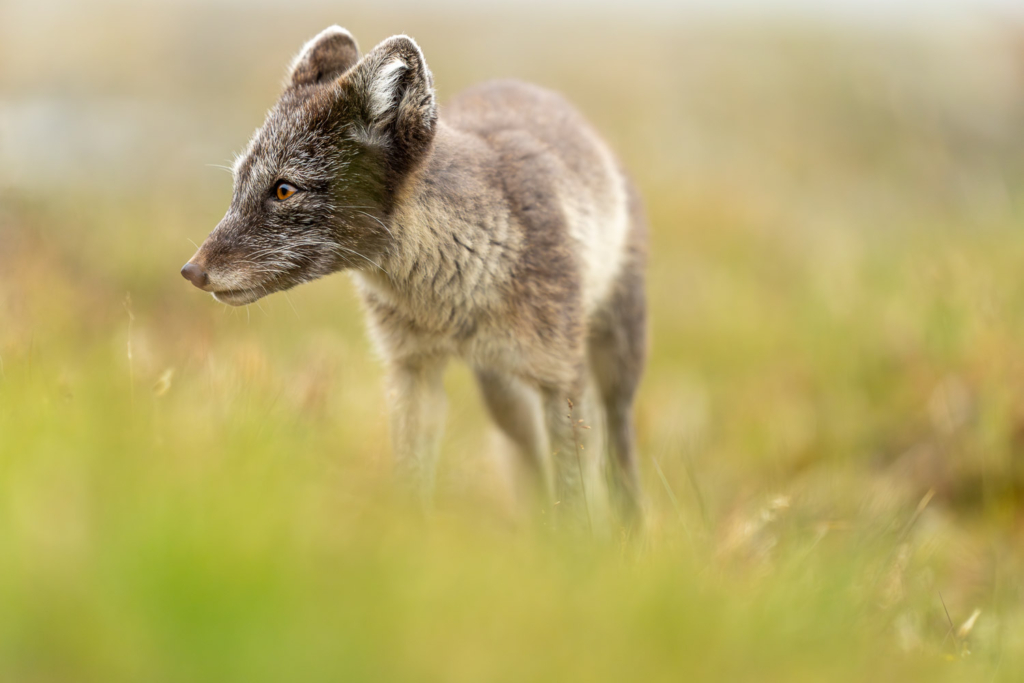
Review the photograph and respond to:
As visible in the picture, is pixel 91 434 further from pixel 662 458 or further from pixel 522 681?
pixel 662 458

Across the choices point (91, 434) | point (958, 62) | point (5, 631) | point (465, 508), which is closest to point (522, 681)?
point (5, 631)

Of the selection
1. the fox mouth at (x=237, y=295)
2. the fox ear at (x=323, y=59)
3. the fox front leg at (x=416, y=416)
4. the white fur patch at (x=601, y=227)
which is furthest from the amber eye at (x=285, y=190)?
the white fur patch at (x=601, y=227)

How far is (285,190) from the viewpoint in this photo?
3715mm

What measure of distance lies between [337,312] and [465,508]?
18.3ft

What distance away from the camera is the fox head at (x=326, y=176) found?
361cm

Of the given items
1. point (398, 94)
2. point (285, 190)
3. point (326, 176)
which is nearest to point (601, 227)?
point (398, 94)

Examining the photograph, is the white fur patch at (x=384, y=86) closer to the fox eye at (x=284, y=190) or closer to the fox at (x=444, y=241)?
the fox at (x=444, y=241)

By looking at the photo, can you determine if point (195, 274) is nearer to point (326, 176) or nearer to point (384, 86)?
point (326, 176)

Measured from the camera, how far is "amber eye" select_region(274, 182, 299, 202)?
3.71 metres

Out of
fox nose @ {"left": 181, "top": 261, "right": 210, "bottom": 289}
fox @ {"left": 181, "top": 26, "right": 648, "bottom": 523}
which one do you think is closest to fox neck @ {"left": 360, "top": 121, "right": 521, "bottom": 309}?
fox @ {"left": 181, "top": 26, "right": 648, "bottom": 523}

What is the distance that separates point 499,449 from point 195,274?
99.1 inches

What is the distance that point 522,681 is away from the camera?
1.84 meters

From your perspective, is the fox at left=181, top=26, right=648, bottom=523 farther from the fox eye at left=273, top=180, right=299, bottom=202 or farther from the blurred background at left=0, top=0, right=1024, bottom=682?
the blurred background at left=0, top=0, right=1024, bottom=682

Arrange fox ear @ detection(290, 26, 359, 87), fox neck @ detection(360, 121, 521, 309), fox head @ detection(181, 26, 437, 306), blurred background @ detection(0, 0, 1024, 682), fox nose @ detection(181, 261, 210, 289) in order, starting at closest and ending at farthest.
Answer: blurred background @ detection(0, 0, 1024, 682) → fox nose @ detection(181, 261, 210, 289) → fox head @ detection(181, 26, 437, 306) → fox neck @ detection(360, 121, 521, 309) → fox ear @ detection(290, 26, 359, 87)
